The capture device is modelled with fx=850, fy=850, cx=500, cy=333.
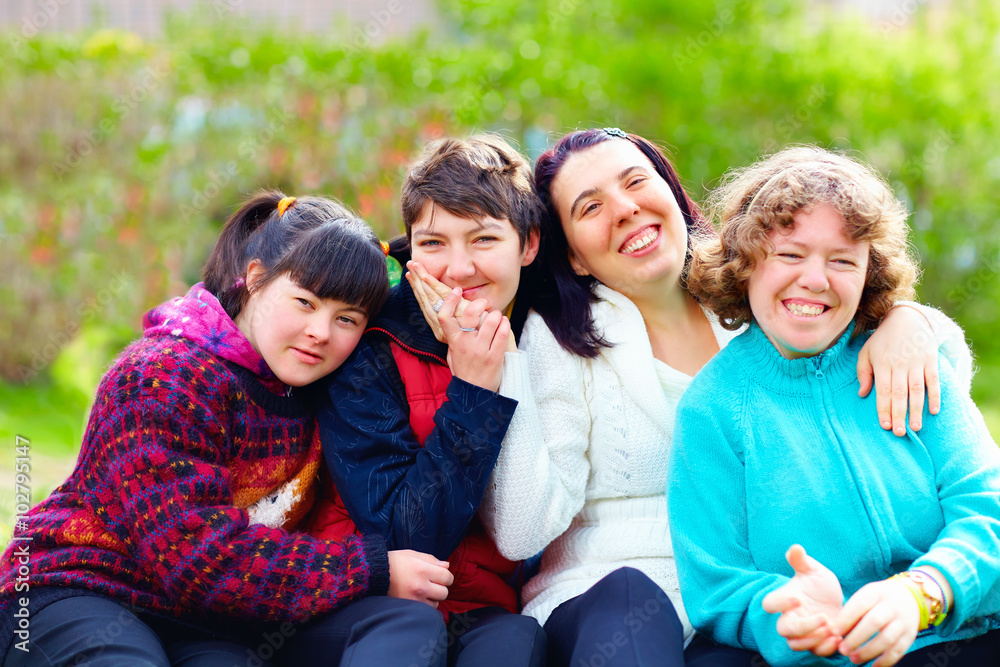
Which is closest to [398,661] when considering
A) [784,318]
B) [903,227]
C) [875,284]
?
[784,318]

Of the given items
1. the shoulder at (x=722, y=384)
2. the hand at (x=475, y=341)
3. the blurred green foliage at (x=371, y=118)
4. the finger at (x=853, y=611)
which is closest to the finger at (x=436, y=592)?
the hand at (x=475, y=341)

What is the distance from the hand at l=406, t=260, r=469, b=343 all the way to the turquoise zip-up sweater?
66 centimetres

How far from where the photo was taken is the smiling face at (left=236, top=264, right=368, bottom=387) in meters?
2.15

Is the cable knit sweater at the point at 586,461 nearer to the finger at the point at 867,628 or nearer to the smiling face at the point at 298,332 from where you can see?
the smiling face at the point at 298,332

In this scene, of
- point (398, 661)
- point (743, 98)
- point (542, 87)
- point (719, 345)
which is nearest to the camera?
point (398, 661)

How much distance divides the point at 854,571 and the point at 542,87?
3422 millimetres

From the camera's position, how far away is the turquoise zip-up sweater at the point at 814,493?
1832 millimetres

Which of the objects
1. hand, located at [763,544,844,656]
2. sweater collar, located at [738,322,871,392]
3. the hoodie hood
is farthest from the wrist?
the hoodie hood

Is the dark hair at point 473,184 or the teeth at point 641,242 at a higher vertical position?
the dark hair at point 473,184

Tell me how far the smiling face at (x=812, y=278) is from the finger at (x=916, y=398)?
0.64ft

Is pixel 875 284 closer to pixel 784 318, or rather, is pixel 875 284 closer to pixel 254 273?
pixel 784 318

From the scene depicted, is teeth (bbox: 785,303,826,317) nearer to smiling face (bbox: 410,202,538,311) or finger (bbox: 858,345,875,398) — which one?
finger (bbox: 858,345,875,398)

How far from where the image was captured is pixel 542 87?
4.69 meters

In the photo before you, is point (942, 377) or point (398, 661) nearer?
point (398, 661)
